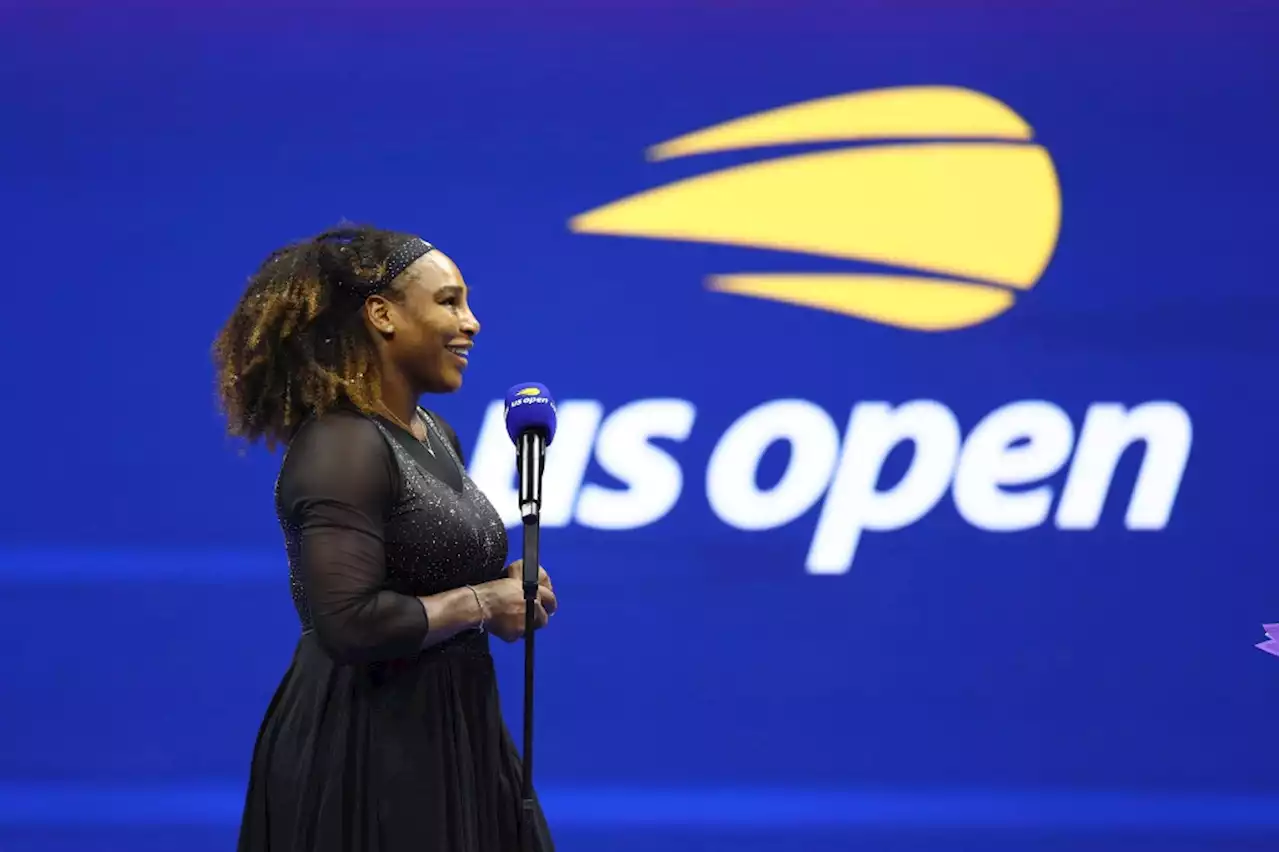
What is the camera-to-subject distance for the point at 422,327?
82.5 inches

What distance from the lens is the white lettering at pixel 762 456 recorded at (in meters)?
3.61

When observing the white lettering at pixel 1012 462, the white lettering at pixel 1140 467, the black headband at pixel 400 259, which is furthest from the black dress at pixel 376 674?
the white lettering at pixel 1140 467

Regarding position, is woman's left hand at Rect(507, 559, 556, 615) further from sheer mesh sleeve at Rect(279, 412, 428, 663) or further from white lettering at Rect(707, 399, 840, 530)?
white lettering at Rect(707, 399, 840, 530)

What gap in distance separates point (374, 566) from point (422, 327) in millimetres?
397

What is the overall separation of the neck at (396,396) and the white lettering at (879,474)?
173cm

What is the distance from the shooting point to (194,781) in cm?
363

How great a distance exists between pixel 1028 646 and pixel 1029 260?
3.26ft

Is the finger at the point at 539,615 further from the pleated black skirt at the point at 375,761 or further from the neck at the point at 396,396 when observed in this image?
the neck at the point at 396,396

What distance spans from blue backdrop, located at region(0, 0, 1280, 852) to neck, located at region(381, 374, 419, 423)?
1.50 metres

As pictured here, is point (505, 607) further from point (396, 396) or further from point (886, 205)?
point (886, 205)

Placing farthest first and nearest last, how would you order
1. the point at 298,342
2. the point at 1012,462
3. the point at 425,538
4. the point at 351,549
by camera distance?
the point at 1012,462
the point at 298,342
the point at 425,538
the point at 351,549

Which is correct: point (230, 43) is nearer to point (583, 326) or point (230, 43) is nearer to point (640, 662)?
point (583, 326)

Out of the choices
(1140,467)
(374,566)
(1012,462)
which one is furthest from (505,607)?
(1140,467)

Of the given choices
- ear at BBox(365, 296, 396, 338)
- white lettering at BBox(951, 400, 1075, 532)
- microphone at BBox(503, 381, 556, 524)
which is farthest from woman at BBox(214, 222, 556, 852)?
white lettering at BBox(951, 400, 1075, 532)
